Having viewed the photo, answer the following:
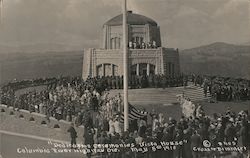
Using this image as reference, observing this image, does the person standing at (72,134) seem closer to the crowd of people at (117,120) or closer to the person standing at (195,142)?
the crowd of people at (117,120)

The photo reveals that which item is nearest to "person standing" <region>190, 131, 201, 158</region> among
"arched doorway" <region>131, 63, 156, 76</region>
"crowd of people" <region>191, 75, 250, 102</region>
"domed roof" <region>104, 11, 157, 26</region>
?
"crowd of people" <region>191, 75, 250, 102</region>

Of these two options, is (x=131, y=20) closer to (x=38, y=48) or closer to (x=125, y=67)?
(x=125, y=67)

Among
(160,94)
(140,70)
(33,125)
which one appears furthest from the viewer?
(160,94)

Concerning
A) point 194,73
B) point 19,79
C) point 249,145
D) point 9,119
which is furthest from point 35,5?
point 249,145

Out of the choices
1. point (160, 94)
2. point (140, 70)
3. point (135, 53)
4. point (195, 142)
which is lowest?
point (195, 142)

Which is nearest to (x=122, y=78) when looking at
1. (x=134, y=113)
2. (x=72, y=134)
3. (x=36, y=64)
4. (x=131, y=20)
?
(x=134, y=113)

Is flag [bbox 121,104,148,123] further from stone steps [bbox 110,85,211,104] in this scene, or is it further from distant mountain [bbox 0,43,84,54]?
distant mountain [bbox 0,43,84,54]
